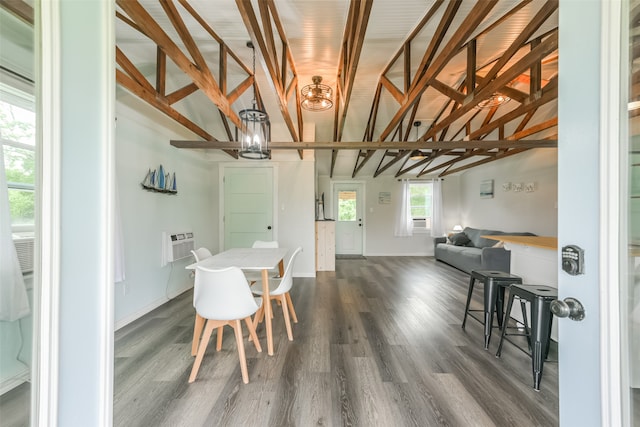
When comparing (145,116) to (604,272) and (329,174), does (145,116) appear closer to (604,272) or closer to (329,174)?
(604,272)

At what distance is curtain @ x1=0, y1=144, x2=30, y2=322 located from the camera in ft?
2.22

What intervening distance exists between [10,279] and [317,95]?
296cm

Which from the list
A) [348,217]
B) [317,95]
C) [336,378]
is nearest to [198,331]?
[336,378]

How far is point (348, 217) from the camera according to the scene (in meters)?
7.05

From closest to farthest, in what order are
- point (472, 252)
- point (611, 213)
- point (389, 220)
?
1. point (611, 213)
2. point (472, 252)
3. point (389, 220)

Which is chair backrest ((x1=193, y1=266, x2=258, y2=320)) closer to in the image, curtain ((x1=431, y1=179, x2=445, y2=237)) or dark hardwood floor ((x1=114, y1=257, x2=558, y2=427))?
Result: dark hardwood floor ((x1=114, y1=257, x2=558, y2=427))

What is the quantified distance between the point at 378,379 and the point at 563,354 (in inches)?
49.6

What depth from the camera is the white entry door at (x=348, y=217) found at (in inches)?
275

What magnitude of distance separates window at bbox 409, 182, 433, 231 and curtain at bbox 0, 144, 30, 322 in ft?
22.7

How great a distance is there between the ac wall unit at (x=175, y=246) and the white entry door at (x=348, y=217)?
4.29 metres

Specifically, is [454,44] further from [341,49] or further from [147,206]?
[147,206]

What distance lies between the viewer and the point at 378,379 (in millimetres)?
1668

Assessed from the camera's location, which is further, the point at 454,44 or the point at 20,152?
the point at 454,44

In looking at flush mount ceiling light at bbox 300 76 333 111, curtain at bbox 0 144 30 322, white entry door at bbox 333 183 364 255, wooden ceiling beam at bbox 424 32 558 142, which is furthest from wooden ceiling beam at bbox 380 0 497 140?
white entry door at bbox 333 183 364 255
